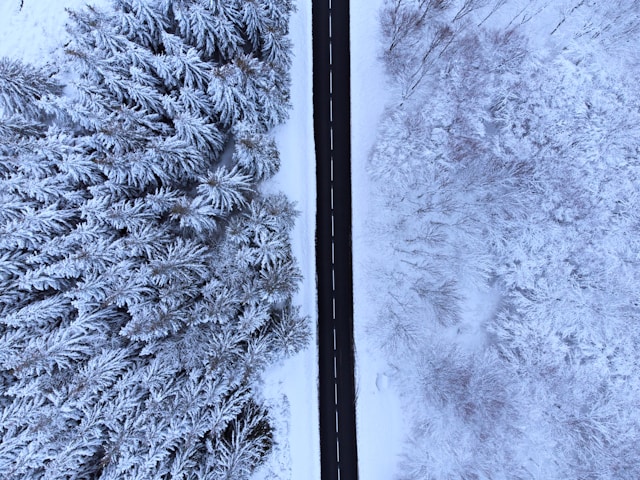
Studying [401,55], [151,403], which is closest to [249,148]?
[401,55]

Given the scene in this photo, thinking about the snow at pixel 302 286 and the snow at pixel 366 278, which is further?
the snow at pixel 366 278

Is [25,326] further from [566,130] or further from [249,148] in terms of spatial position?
[566,130]

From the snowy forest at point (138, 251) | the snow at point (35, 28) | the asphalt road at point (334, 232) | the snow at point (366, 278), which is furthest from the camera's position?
the asphalt road at point (334, 232)

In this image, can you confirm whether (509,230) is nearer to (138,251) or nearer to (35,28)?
(138,251)

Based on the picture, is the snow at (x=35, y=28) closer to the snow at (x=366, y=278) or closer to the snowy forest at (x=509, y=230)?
the snow at (x=366, y=278)

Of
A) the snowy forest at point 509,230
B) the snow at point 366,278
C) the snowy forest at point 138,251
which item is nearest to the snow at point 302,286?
the snowy forest at point 138,251

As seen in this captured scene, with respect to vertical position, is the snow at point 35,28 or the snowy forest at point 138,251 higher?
the snow at point 35,28

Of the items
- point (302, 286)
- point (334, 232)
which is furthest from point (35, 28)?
point (302, 286)

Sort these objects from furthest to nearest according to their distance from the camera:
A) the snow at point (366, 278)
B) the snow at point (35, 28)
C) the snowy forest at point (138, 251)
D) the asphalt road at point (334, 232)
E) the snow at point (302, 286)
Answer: the asphalt road at point (334, 232) < the snow at point (366, 278) < the snow at point (302, 286) < the snow at point (35, 28) < the snowy forest at point (138, 251)
